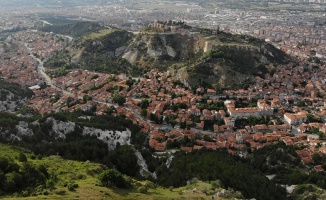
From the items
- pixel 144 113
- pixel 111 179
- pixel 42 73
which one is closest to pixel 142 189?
pixel 111 179

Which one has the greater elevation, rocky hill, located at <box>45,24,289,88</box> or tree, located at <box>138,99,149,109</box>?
rocky hill, located at <box>45,24,289,88</box>

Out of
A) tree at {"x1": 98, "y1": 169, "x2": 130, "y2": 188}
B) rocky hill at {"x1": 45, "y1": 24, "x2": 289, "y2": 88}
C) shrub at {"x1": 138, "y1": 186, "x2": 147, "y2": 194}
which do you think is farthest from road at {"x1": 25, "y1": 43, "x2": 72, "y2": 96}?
shrub at {"x1": 138, "y1": 186, "x2": 147, "y2": 194}

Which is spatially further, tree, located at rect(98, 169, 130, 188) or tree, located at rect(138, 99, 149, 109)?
tree, located at rect(138, 99, 149, 109)

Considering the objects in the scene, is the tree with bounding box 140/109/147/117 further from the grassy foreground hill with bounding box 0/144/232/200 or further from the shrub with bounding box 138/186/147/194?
the shrub with bounding box 138/186/147/194

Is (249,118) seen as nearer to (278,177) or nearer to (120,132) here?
(278,177)

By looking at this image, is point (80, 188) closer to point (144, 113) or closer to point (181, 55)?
point (144, 113)

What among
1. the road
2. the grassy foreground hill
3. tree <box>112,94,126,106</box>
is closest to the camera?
the grassy foreground hill
